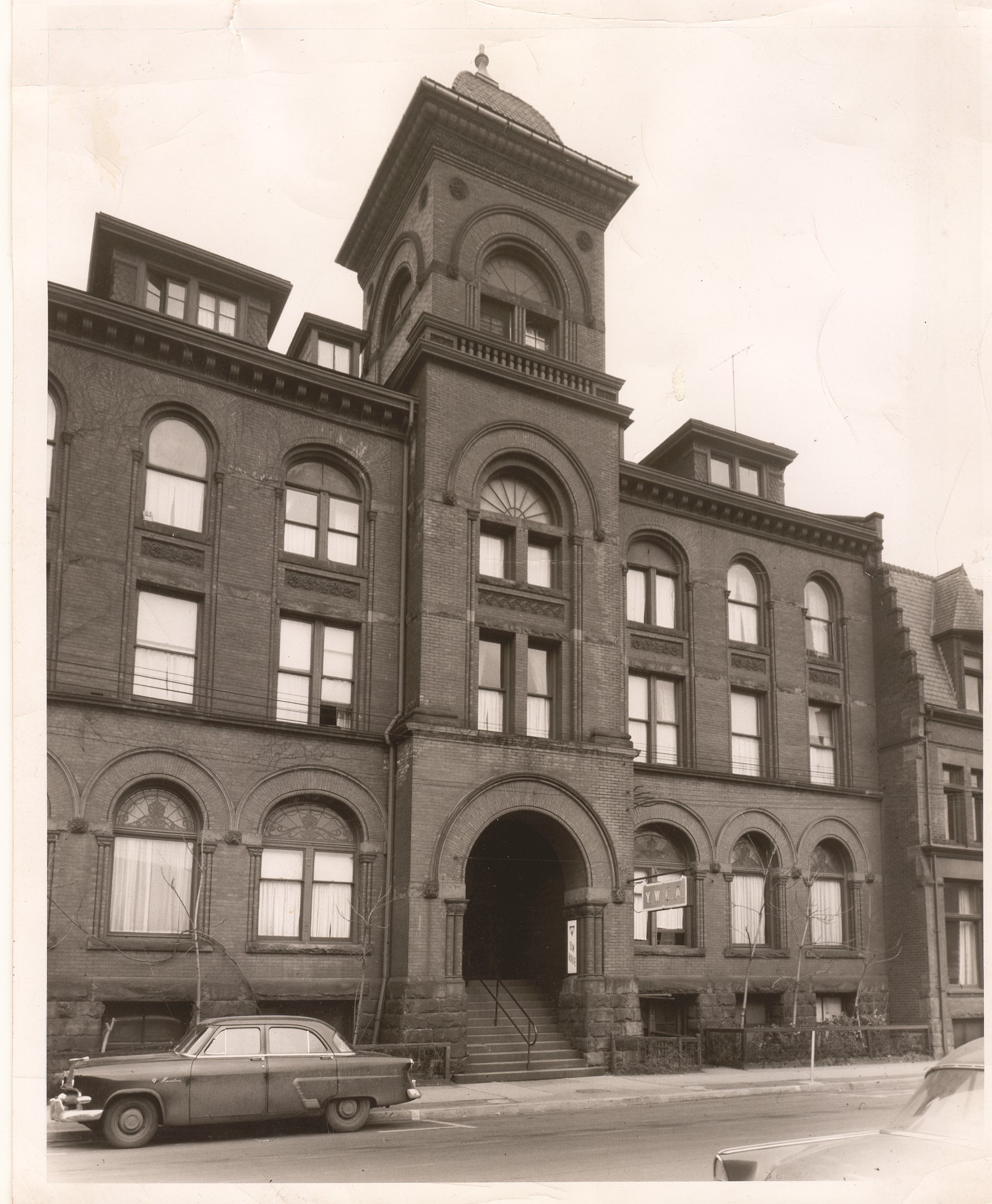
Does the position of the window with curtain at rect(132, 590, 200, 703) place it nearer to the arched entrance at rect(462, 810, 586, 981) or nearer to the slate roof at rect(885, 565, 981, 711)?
the arched entrance at rect(462, 810, 586, 981)

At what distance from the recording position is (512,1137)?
14.2 metres

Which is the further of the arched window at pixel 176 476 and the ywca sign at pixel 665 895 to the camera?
the arched window at pixel 176 476

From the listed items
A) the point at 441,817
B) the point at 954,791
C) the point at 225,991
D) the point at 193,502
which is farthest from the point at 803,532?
the point at 225,991

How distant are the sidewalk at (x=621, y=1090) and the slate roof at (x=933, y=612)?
10.3m

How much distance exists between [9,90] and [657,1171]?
11897mm

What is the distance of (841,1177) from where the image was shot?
8.14m

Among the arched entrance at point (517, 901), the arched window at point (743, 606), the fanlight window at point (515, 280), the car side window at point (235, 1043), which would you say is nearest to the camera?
the car side window at point (235, 1043)

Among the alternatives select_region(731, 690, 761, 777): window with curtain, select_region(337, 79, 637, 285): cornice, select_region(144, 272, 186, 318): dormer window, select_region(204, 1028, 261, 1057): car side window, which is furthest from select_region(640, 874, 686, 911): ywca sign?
select_region(337, 79, 637, 285): cornice

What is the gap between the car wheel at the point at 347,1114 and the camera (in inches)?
591

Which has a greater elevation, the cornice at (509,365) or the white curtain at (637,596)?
the cornice at (509,365)

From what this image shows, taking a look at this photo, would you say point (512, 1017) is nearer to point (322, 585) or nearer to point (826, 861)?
point (322, 585)

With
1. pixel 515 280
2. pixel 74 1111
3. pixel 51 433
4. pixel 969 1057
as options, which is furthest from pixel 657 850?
pixel 969 1057

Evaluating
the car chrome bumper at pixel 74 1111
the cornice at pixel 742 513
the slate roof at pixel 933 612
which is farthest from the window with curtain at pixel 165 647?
the slate roof at pixel 933 612

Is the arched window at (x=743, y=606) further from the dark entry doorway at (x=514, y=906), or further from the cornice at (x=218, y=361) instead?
the cornice at (x=218, y=361)
